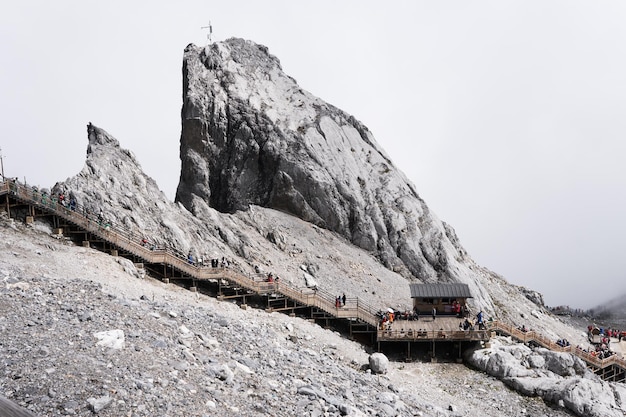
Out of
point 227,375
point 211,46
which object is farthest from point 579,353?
point 211,46

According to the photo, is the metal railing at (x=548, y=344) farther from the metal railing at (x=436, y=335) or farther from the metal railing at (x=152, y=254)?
the metal railing at (x=152, y=254)

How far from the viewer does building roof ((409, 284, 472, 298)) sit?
151 ft

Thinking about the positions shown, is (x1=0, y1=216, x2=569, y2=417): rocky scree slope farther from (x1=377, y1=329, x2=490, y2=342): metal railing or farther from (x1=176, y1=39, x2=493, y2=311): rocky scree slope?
(x1=176, y1=39, x2=493, y2=311): rocky scree slope

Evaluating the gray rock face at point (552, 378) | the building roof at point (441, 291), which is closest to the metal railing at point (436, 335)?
the gray rock face at point (552, 378)

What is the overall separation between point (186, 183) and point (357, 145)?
85.9 feet

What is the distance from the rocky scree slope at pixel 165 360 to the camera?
56.2ft

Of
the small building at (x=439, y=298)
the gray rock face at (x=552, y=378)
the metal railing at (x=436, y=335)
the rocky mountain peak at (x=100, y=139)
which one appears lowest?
the gray rock face at (x=552, y=378)

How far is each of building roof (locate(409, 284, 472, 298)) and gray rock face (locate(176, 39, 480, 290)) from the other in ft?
55.4

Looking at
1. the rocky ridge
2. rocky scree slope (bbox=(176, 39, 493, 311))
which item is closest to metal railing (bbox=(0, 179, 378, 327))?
the rocky ridge

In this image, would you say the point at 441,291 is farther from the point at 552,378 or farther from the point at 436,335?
the point at 552,378

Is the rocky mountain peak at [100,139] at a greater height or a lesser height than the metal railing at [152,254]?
greater

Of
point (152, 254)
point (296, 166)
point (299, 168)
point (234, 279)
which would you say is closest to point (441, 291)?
point (234, 279)

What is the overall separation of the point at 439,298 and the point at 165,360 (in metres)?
30.8

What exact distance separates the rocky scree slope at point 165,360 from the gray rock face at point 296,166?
28.0m
